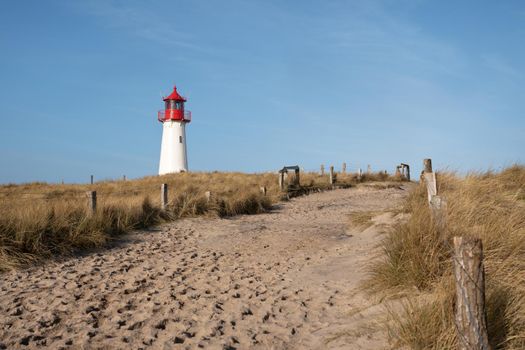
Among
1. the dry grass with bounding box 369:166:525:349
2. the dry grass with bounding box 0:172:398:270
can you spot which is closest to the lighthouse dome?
the dry grass with bounding box 0:172:398:270

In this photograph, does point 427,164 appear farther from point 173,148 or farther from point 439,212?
point 173,148

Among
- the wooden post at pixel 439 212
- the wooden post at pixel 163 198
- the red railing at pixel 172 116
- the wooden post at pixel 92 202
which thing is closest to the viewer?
the wooden post at pixel 439 212

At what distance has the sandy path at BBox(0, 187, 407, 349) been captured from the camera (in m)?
4.63

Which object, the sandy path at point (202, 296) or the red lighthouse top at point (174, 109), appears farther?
the red lighthouse top at point (174, 109)

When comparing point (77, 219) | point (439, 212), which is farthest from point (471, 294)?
point (77, 219)

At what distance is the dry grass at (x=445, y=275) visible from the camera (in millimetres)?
3541

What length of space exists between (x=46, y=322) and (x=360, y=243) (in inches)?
236

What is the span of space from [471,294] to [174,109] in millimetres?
37415

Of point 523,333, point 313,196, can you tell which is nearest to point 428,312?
point 523,333

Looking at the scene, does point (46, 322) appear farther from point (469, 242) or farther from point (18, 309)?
point (469, 242)

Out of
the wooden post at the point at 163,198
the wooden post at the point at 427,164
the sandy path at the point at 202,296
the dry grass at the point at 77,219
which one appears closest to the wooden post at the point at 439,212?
the sandy path at the point at 202,296

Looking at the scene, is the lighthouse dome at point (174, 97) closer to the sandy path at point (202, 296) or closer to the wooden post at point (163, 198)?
the wooden post at point (163, 198)

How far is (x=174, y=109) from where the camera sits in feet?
127

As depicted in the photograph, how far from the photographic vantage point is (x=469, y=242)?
3.08m
